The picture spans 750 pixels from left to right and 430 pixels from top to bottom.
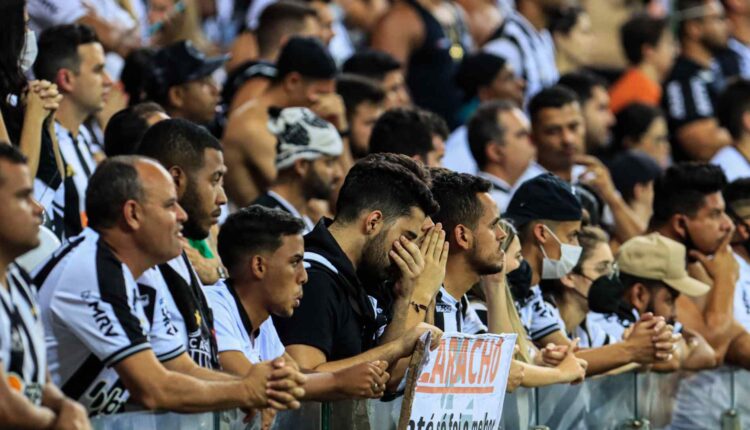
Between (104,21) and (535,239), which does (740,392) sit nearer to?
(535,239)

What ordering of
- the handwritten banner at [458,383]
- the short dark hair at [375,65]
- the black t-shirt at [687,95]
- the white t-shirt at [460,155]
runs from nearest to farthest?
1. the handwritten banner at [458,383]
2. the white t-shirt at [460,155]
3. the short dark hair at [375,65]
4. the black t-shirt at [687,95]

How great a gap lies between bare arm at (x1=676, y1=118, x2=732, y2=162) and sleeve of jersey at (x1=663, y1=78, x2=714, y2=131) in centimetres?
12

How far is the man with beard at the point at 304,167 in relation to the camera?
9.16m

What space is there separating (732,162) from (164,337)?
7565 mm

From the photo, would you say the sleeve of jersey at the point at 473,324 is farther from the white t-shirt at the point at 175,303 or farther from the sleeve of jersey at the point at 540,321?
the white t-shirt at the point at 175,303

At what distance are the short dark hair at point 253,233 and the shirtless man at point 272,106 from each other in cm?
291

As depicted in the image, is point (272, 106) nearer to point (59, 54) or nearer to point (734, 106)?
point (59, 54)

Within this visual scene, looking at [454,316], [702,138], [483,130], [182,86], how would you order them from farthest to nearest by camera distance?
[702,138] → [483,130] → [182,86] → [454,316]

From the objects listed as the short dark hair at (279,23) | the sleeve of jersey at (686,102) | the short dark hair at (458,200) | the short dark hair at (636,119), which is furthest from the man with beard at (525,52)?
the short dark hair at (458,200)

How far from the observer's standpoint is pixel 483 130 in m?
11.1

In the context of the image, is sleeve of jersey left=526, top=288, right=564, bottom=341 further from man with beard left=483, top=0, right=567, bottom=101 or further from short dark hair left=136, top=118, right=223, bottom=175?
man with beard left=483, top=0, right=567, bottom=101

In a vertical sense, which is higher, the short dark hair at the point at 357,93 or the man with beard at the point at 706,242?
the short dark hair at the point at 357,93

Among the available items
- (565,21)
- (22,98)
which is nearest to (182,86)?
(22,98)

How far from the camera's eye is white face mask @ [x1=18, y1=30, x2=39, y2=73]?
7.50 metres
